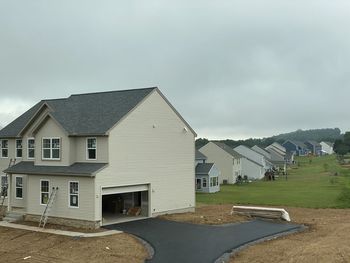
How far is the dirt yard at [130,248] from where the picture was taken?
21.4 meters

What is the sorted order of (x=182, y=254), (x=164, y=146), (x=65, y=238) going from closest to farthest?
(x=182, y=254) → (x=65, y=238) → (x=164, y=146)

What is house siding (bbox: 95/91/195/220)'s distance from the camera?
105 feet

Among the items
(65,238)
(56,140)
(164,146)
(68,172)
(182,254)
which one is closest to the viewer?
(182,254)

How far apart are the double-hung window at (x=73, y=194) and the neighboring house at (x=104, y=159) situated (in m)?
0.02

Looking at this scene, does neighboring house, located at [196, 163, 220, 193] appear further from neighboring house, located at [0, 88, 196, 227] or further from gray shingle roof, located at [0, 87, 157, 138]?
gray shingle roof, located at [0, 87, 157, 138]

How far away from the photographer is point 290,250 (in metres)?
22.7

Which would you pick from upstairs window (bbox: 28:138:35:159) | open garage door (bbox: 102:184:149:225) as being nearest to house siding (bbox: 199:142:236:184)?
open garage door (bbox: 102:184:149:225)

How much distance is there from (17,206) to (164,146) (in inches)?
484

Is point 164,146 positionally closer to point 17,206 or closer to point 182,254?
point 17,206

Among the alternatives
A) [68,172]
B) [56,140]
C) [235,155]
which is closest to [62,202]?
[68,172]

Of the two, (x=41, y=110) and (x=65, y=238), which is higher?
(x=41, y=110)

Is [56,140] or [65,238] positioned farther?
[56,140]

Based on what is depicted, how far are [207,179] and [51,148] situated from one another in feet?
105

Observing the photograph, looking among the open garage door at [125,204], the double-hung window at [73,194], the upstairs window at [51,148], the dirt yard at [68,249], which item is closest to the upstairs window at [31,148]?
the upstairs window at [51,148]
